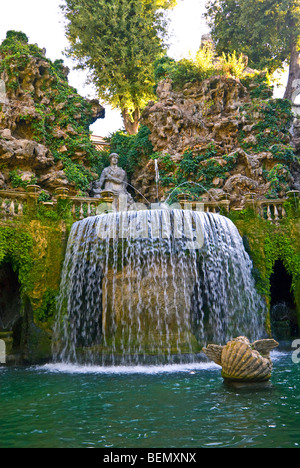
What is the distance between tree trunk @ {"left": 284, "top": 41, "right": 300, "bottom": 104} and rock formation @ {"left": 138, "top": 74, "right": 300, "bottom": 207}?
4.25 meters

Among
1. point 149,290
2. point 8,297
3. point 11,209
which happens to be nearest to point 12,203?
point 11,209

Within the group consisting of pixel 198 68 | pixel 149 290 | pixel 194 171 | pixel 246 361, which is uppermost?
pixel 198 68

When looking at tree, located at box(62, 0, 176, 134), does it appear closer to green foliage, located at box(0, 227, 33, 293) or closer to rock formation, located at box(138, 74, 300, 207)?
rock formation, located at box(138, 74, 300, 207)

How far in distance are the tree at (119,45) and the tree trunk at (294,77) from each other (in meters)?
8.59

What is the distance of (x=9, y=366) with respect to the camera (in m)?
9.10

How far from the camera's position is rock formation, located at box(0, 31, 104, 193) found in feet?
54.5

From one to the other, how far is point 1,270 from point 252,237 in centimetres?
829

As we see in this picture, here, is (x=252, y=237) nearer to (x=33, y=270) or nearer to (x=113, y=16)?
(x=33, y=270)

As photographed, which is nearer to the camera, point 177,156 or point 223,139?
point 177,156

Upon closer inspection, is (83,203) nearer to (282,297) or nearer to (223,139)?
(282,297)

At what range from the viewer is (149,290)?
9070mm

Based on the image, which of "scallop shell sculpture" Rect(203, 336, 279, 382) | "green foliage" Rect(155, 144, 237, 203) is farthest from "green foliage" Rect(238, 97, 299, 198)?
"scallop shell sculpture" Rect(203, 336, 279, 382)

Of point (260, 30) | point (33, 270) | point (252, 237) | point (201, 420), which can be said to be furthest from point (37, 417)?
point (260, 30)

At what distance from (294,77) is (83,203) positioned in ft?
63.4
